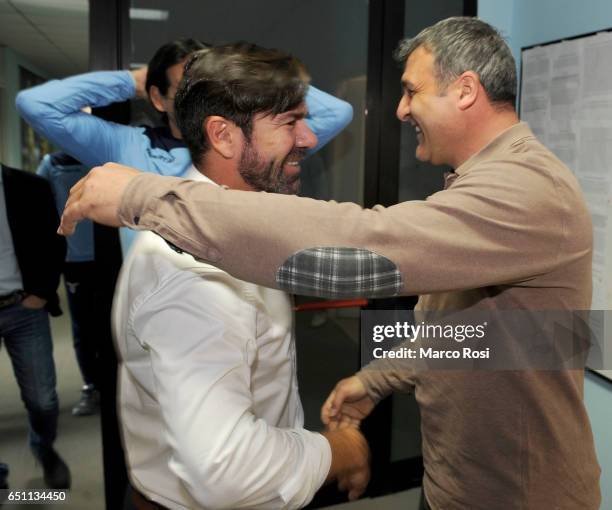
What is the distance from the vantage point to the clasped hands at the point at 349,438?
99 centimetres

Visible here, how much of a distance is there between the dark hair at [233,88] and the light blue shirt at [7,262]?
1.23 metres

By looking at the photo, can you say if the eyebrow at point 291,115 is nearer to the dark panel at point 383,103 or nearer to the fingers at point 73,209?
the fingers at point 73,209

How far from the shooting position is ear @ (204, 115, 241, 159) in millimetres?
1100

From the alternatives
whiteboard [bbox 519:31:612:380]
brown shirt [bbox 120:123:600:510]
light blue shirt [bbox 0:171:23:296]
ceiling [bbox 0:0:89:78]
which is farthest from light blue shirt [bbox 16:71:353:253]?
whiteboard [bbox 519:31:612:380]

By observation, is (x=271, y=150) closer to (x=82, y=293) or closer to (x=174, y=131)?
(x=174, y=131)

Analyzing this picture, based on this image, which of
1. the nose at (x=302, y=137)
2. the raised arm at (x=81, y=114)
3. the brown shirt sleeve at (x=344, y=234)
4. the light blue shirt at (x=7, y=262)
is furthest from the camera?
the light blue shirt at (x=7, y=262)

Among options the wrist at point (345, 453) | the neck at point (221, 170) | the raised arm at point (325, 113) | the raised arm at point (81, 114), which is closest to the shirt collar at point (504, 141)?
the neck at point (221, 170)

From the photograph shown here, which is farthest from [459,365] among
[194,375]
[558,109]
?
[558,109]

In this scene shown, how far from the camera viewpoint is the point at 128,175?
783mm

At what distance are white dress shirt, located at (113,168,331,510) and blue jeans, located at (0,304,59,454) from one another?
4.07 feet

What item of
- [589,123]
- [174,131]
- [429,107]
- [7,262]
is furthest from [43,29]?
[589,123]

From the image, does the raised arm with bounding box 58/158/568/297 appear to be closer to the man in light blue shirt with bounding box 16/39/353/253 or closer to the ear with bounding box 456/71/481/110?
the ear with bounding box 456/71/481/110

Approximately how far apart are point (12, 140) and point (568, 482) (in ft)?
6.61

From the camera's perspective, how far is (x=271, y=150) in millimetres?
1145
